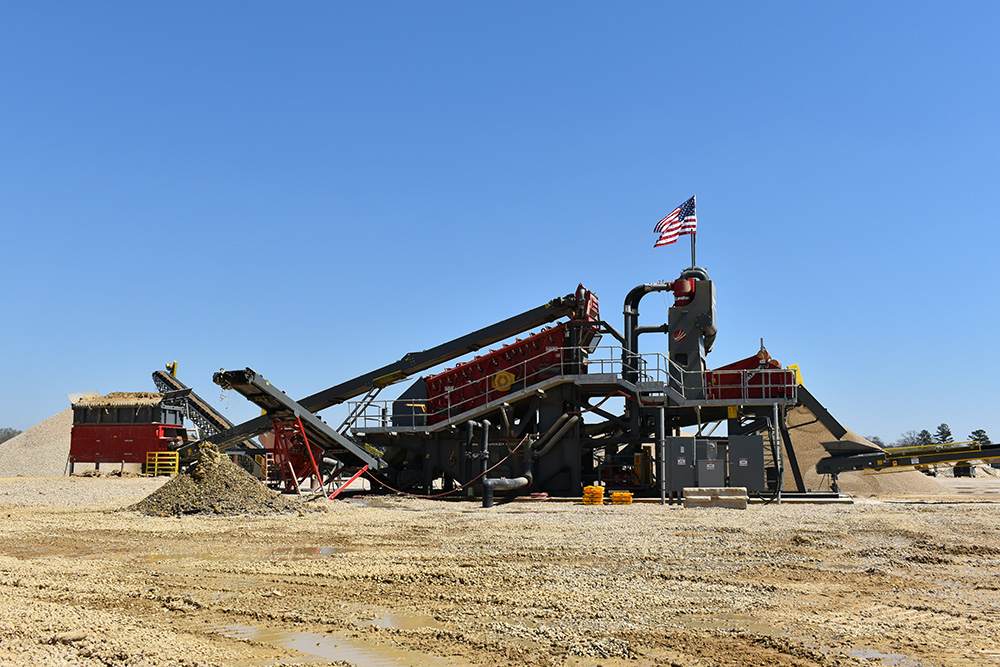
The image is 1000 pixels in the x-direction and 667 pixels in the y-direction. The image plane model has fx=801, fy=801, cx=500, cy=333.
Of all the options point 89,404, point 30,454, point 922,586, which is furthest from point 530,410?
point 30,454

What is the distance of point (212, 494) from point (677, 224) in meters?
16.1

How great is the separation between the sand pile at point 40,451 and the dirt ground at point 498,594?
1649 inches

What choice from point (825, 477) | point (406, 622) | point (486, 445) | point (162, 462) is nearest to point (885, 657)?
point (406, 622)

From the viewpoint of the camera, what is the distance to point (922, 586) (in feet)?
28.8

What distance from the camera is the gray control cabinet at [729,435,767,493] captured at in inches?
844

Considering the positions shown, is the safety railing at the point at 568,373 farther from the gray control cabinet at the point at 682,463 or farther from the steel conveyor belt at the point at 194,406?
the steel conveyor belt at the point at 194,406

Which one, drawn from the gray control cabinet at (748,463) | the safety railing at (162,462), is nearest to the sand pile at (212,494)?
the gray control cabinet at (748,463)

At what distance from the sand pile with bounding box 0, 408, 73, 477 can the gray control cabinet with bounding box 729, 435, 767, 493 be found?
41.8 metres

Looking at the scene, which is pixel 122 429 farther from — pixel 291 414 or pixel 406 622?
pixel 406 622

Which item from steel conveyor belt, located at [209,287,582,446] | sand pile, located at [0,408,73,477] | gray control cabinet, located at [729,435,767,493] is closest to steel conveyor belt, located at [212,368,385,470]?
steel conveyor belt, located at [209,287,582,446]

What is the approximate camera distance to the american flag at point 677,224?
1003 inches

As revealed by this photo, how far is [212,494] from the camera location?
1725cm

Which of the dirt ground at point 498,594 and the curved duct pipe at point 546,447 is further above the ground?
the curved duct pipe at point 546,447

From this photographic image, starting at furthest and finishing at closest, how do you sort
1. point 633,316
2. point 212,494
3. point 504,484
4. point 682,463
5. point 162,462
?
point 162,462, point 633,316, point 504,484, point 682,463, point 212,494
